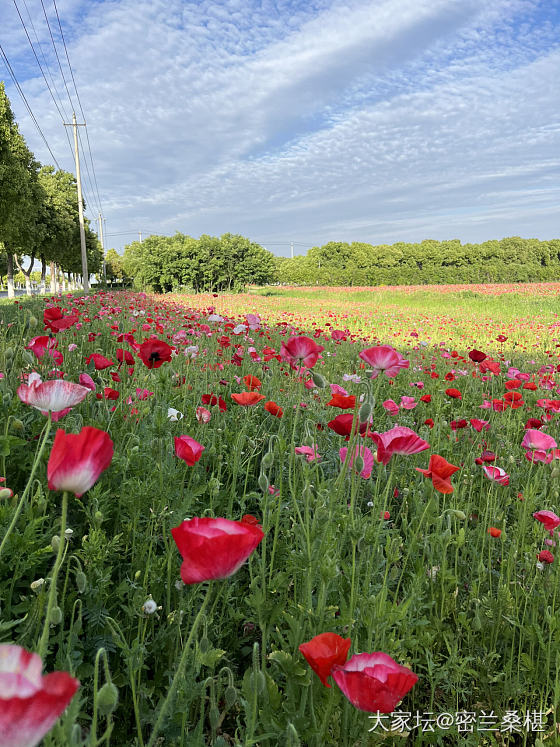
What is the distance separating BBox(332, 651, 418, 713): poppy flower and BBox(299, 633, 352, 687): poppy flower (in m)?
0.03

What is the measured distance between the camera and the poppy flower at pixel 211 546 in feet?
2.08

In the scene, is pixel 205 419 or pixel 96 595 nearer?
pixel 96 595

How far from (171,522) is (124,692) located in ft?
1.48

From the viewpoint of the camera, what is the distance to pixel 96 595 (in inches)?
49.0

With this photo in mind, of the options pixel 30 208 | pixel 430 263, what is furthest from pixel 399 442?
pixel 430 263

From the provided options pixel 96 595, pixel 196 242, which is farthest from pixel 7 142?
pixel 196 242

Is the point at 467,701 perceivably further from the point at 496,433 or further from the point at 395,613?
the point at 496,433

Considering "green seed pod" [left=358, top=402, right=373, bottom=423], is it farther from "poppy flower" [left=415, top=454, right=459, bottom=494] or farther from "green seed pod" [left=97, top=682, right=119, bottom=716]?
"green seed pod" [left=97, top=682, right=119, bottom=716]

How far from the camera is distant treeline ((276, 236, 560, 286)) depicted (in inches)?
2304

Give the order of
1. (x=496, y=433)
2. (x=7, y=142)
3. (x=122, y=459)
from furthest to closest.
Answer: (x=7, y=142) < (x=496, y=433) < (x=122, y=459)

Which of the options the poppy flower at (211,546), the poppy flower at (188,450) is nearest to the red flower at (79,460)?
the poppy flower at (211,546)

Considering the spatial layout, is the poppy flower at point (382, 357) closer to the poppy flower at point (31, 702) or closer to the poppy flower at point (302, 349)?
the poppy flower at point (302, 349)

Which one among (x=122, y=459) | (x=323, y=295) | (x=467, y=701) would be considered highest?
(x=323, y=295)

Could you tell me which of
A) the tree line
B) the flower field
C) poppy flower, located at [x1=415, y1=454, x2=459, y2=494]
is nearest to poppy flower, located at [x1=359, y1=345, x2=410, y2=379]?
the flower field
